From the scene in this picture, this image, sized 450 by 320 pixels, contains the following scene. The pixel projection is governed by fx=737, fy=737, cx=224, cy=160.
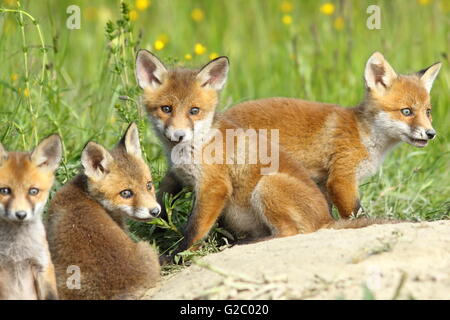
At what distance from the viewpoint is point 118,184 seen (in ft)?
19.3

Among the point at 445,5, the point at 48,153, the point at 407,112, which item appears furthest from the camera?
the point at 445,5

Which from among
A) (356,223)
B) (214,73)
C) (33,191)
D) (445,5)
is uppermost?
(445,5)

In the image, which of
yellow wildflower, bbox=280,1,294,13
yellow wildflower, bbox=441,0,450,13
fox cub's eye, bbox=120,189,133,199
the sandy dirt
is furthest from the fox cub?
yellow wildflower, bbox=441,0,450,13

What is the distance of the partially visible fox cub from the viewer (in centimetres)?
505

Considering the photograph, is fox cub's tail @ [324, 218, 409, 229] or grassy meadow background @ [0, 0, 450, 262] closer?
fox cub's tail @ [324, 218, 409, 229]

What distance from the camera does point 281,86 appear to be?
33.7 ft

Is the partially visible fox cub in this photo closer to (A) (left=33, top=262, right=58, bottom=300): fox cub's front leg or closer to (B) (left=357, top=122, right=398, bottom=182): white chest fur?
(A) (left=33, top=262, right=58, bottom=300): fox cub's front leg


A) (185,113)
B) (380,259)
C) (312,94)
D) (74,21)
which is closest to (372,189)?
(312,94)

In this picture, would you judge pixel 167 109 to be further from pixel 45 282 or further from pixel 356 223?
pixel 45 282

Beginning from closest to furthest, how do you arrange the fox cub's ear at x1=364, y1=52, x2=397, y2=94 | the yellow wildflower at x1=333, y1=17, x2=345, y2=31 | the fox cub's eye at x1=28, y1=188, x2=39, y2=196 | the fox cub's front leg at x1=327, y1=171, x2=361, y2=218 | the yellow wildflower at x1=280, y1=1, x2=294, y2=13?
the fox cub's eye at x1=28, y1=188, x2=39, y2=196
the fox cub's front leg at x1=327, y1=171, x2=361, y2=218
the fox cub's ear at x1=364, y1=52, x2=397, y2=94
the yellow wildflower at x1=333, y1=17, x2=345, y2=31
the yellow wildflower at x1=280, y1=1, x2=294, y2=13

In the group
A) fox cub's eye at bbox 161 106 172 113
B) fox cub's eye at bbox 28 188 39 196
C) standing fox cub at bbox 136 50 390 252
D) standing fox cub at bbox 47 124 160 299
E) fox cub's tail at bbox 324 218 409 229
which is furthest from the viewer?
fox cub's eye at bbox 161 106 172 113

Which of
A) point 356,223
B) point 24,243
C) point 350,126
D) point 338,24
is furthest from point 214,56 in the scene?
point 24,243

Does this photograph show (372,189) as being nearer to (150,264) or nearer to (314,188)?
(314,188)

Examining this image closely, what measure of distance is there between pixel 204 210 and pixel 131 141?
0.91 m
